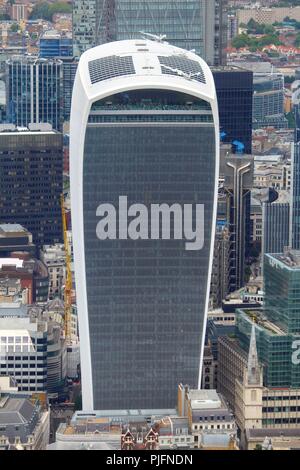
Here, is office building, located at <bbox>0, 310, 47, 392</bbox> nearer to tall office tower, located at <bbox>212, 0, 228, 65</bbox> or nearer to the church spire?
the church spire

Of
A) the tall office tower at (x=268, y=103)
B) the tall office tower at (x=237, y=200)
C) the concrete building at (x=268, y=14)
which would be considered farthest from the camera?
the concrete building at (x=268, y=14)

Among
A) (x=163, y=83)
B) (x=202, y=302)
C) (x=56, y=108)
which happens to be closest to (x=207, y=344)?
(x=202, y=302)

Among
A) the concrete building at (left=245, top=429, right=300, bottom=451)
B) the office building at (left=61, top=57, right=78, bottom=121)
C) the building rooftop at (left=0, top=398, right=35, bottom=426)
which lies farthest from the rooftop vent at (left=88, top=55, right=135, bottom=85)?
the office building at (left=61, top=57, right=78, bottom=121)

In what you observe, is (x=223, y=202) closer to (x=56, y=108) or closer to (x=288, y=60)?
(x=56, y=108)

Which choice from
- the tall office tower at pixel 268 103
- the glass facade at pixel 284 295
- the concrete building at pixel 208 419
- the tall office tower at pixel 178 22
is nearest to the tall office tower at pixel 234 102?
the tall office tower at pixel 178 22

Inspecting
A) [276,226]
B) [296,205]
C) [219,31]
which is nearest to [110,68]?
[296,205]

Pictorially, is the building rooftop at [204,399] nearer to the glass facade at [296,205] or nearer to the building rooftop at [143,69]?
the building rooftop at [143,69]

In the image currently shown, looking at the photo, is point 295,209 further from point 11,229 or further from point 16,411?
point 16,411

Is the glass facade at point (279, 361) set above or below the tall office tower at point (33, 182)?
above
